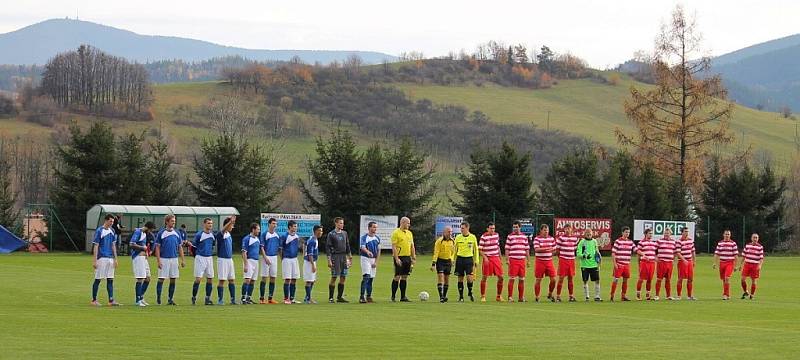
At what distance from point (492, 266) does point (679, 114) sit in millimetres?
45250

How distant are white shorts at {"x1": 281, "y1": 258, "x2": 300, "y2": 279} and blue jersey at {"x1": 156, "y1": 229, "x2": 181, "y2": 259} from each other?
2.68 meters

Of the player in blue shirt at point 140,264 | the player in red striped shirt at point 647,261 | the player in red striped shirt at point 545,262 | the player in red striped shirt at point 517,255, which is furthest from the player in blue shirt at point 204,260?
the player in red striped shirt at point 647,261

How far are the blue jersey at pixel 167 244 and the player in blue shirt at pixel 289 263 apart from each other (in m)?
2.58

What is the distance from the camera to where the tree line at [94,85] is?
438ft

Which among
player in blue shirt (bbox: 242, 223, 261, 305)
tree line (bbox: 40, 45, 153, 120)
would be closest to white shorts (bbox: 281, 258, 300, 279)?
player in blue shirt (bbox: 242, 223, 261, 305)

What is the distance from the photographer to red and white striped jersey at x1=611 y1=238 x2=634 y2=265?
29.4m

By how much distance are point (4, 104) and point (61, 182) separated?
71.8 m

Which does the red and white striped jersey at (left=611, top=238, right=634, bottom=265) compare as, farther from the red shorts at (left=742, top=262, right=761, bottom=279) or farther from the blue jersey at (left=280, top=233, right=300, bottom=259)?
the blue jersey at (left=280, top=233, right=300, bottom=259)

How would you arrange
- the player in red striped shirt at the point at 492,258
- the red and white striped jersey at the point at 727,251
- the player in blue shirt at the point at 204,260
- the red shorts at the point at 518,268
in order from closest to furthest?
the player in blue shirt at the point at 204,260
the player in red striped shirt at the point at 492,258
the red shorts at the point at 518,268
the red and white striped jersey at the point at 727,251

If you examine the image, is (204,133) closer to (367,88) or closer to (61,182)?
(367,88)

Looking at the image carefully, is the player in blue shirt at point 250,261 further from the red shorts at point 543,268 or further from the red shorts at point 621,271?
the red shorts at point 621,271

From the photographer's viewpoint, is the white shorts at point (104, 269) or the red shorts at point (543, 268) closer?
the white shorts at point (104, 269)

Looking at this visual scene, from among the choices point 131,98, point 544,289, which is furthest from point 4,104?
point 544,289

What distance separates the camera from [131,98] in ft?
445
